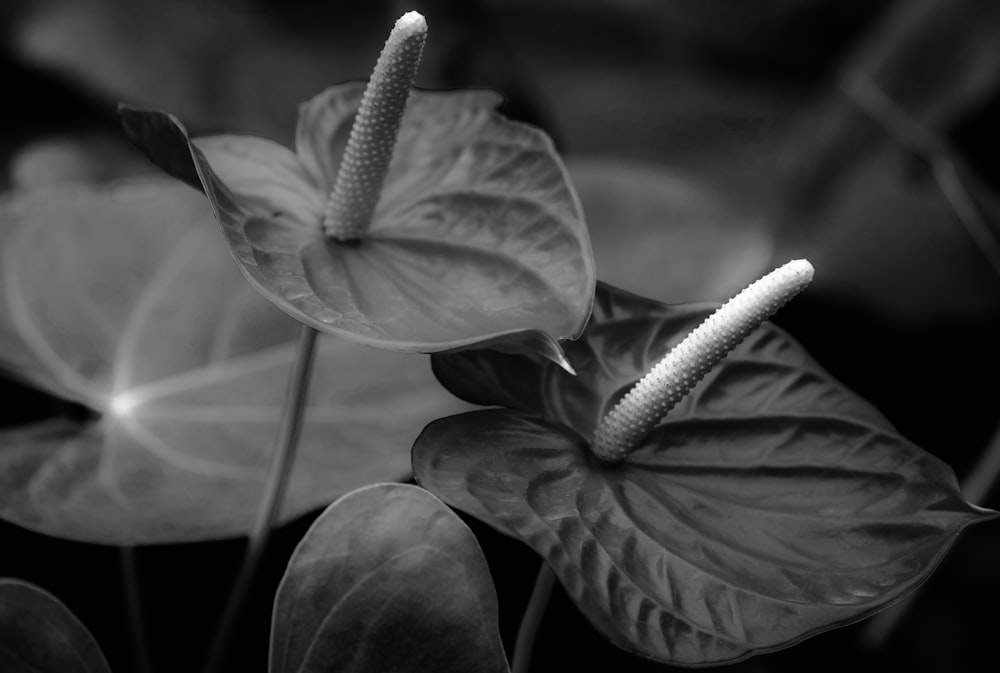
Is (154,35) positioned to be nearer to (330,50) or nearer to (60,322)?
(330,50)

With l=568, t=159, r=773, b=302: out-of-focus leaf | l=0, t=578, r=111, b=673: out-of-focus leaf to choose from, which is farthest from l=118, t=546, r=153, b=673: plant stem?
l=568, t=159, r=773, b=302: out-of-focus leaf

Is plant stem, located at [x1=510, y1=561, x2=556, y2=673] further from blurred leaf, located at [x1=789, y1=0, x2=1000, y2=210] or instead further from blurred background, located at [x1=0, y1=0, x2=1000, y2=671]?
blurred leaf, located at [x1=789, y1=0, x2=1000, y2=210]

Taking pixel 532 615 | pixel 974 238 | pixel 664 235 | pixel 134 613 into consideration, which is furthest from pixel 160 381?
pixel 974 238

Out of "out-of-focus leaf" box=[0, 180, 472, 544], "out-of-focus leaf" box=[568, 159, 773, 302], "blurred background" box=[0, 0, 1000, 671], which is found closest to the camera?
"out-of-focus leaf" box=[0, 180, 472, 544]

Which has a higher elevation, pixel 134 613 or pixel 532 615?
pixel 532 615

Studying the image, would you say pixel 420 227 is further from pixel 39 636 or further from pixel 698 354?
pixel 39 636

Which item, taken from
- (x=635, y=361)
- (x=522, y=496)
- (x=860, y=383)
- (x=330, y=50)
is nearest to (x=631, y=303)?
(x=635, y=361)

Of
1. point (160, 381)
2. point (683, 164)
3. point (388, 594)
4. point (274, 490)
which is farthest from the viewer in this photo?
point (683, 164)

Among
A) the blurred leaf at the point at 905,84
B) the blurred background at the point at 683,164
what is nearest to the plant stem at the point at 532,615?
the blurred background at the point at 683,164
